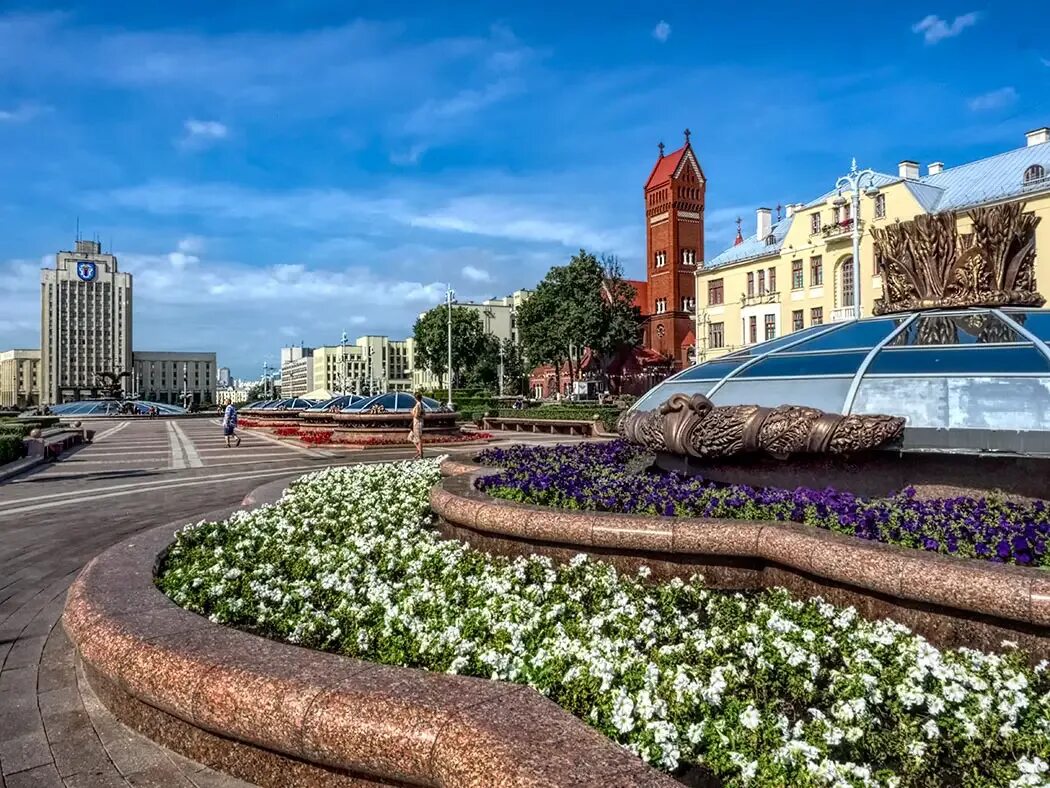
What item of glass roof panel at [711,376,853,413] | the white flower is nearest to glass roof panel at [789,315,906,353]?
glass roof panel at [711,376,853,413]

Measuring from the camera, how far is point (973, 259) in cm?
698

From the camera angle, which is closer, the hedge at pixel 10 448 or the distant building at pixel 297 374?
the hedge at pixel 10 448

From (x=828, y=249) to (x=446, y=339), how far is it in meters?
42.0

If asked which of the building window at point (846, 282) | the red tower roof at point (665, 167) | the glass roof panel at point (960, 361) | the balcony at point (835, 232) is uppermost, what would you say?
the red tower roof at point (665, 167)

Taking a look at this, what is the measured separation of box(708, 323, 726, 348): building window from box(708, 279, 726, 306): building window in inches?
58.9

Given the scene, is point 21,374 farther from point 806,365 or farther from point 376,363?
point 806,365

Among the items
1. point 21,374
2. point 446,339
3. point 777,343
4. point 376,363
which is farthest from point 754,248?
point 21,374

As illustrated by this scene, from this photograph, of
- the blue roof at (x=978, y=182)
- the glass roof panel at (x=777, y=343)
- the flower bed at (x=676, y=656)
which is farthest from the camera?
the blue roof at (x=978, y=182)

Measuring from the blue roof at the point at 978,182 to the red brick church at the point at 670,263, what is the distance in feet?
65.8

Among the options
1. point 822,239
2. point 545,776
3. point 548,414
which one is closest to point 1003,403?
point 545,776

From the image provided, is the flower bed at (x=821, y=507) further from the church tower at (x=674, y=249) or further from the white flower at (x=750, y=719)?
the church tower at (x=674, y=249)

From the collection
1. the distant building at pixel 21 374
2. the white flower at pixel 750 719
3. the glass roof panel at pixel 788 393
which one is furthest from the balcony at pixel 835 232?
the distant building at pixel 21 374

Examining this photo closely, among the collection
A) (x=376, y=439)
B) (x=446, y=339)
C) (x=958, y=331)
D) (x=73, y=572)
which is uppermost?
(x=446, y=339)

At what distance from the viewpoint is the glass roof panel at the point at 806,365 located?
6309 millimetres
